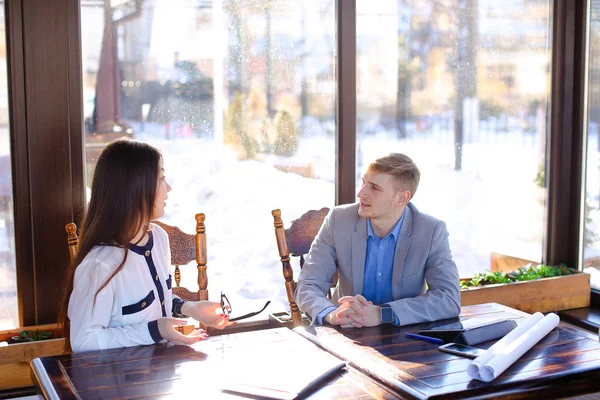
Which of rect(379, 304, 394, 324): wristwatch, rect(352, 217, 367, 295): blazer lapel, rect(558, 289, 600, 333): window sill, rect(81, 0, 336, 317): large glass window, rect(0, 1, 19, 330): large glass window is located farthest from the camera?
rect(558, 289, 600, 333): window sill

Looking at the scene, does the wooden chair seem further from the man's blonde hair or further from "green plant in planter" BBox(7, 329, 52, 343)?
"green plant in planter" BBox(7, 329, 52, 343)

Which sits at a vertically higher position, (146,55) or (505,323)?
(146,55)

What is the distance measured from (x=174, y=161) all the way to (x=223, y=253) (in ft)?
1.67

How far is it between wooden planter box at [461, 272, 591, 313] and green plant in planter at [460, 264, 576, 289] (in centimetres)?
8

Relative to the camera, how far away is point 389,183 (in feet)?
8.27

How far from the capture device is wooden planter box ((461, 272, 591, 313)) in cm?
374

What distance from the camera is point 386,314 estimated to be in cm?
213

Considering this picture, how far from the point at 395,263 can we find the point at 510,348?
782 mm

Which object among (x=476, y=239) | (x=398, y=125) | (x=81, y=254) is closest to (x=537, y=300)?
(x=476, y=239)

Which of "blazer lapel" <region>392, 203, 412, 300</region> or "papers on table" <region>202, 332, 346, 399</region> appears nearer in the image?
"papers on table" <region>202, 332, 346, 399</region>

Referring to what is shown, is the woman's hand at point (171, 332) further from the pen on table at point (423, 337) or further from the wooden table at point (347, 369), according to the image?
the pen on table at point (423, 337)

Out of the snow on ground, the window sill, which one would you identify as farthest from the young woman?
the window sill

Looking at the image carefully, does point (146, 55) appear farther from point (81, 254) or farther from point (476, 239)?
point (476, 239)

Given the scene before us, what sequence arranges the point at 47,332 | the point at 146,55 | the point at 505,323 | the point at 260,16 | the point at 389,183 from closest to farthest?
the point at 505,323
the point at 389,183
the point at 47,332
the point at 146,55
the point at 260,16
